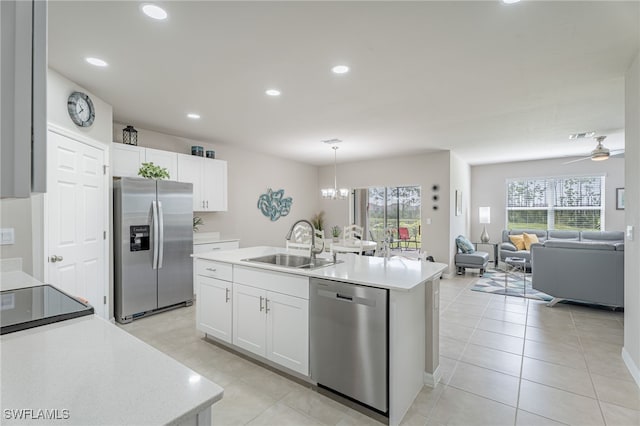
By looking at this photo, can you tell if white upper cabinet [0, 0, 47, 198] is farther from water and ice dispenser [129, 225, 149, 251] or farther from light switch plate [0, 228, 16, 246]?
water and ice dispenser [129, 225, 149, 251]

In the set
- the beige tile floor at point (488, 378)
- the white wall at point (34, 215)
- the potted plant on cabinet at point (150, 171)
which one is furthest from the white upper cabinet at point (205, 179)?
the beige tile floor at point (488, 378)

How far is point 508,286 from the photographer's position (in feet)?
18.0

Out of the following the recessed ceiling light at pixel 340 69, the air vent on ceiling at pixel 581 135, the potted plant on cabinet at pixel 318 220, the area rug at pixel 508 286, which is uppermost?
the air vent on ceiling at pixel 581 135

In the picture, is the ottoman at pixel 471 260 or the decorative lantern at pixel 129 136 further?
the ottoman at pixel 471 260

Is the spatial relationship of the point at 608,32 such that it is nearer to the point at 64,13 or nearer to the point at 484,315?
the point at 484,315

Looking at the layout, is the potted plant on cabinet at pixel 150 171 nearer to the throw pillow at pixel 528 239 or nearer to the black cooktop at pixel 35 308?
the black cooktop at pixel 35 308

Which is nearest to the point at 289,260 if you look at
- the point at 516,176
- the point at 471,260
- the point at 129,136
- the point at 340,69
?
the point at 340,69

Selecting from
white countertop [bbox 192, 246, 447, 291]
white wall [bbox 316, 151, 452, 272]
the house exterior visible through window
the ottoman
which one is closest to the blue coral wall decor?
white wall [bbox 316, 151, 452, 272]

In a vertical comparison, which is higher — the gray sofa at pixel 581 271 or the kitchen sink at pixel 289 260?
the kitchen sink at pixel 289 260

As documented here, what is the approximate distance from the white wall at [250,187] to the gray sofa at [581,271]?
479cm

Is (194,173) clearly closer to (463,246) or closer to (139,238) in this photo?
(139,238)

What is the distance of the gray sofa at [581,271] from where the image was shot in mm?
3910

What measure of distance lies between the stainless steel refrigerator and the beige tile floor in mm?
289

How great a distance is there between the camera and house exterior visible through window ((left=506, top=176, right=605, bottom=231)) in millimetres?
6973
